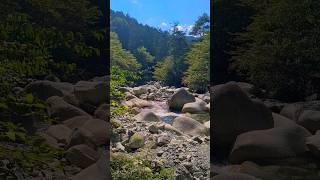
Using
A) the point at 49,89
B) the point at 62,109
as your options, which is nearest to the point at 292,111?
the point at 62,109

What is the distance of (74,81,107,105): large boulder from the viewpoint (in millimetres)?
4586

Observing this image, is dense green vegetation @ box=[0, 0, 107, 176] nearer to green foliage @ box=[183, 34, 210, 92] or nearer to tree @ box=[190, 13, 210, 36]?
green foliage @ box=[183, 34, 210, 92]

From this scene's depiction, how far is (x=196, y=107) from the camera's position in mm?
5484

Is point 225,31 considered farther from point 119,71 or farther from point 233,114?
point 119,71

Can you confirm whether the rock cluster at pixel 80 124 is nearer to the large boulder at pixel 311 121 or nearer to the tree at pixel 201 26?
the tree at pixel 201 26

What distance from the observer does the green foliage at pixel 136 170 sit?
5.29m

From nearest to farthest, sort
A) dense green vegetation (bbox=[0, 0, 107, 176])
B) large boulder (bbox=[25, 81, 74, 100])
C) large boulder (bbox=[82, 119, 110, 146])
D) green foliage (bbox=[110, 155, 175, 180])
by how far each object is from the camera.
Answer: dense green vegetation (bbox=[0, 0, 107, 176]) < large boulder (bbox=[25, 81, 74, 100]) < large boulder (bbox=[82, 119, 110, 146]) < green foliage (bbox=[110, 155, 175, 180])

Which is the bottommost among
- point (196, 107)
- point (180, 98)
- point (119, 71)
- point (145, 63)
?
point (196, 107)

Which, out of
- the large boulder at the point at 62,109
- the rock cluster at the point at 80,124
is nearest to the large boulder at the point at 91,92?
the rock cluster at the point at 80,124

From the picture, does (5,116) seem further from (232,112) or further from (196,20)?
(196,20)

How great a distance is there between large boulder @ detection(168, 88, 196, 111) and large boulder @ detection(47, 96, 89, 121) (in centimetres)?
131

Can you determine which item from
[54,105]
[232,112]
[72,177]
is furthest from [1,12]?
[232,112]

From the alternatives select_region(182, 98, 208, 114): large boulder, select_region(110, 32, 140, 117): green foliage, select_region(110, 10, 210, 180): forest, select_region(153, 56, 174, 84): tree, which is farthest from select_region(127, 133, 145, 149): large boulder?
select_region(153, 56, 174, 84): tree

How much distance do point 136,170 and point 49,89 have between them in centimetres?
167
